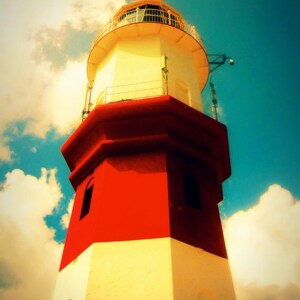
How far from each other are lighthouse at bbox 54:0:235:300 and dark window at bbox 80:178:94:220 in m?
0.03

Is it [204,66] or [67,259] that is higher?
[204,66]

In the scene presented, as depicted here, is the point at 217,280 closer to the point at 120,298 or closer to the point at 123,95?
the point at 120,298

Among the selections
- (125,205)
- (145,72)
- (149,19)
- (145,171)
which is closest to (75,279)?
(125,205)

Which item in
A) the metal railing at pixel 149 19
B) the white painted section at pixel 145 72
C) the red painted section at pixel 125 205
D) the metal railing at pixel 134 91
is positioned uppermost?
the metal railing at pixel 149 19

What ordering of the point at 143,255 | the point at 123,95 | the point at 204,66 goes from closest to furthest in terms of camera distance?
1. the point at 143,255
2. the point at 123,95
3. the point at 204,66

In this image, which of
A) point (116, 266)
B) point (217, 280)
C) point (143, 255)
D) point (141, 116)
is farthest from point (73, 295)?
point (141, 116)

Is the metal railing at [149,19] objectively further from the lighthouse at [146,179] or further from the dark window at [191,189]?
the dark window at [191,189]

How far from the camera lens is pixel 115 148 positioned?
403 inches

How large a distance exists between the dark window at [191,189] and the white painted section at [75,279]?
10.1ft

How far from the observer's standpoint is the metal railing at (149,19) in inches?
545

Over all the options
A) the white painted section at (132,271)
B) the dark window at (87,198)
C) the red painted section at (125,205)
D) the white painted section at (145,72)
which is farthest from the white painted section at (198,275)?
the white painted section at (145,72)

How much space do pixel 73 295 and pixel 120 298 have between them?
129cm

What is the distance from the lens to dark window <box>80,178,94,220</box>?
1032 centimetres

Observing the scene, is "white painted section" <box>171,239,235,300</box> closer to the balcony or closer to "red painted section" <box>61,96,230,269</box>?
"red painted section" <box>61,96,230,269</box>
